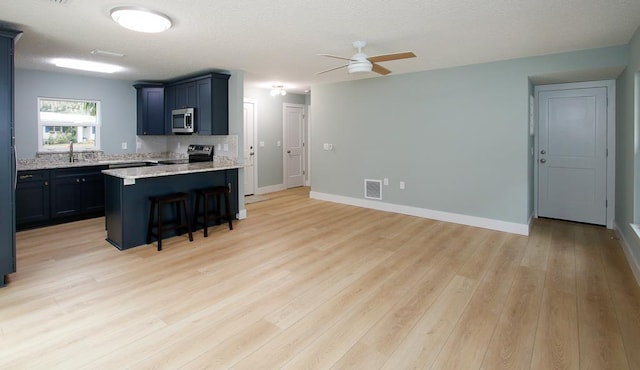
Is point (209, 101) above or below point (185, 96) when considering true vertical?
below

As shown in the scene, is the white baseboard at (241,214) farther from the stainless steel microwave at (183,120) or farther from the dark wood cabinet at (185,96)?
the dark wood cabinet at (185,96)

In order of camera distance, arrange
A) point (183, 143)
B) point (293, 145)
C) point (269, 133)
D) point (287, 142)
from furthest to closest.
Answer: point (293, 145) → point (287, 142) → point (269, 133) → point (183, 143)

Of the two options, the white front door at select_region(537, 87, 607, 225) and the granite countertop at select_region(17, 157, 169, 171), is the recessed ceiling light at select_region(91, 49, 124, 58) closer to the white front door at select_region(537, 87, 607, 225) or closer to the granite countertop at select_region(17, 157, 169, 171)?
the granite countertop at select_region(17, 157, 169, 171)

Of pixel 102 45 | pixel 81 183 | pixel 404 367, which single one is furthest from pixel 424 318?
pixel 81 183

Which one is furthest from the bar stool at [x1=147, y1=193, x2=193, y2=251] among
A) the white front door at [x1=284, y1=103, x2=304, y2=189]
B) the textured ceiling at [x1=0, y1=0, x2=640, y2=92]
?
the white front door at [x1=284, y1=103, x2=304, y2=189]

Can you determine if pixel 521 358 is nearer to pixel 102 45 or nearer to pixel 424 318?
pixel 424 318

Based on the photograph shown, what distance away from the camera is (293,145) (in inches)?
338

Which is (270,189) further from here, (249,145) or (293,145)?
(293,145)

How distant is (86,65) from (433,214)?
5720 millimetres

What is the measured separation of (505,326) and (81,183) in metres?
6.01

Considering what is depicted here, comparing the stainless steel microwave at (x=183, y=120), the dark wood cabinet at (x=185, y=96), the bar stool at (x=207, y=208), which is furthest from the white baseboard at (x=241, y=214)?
the dark wood cabinet at (x=185, y=96)

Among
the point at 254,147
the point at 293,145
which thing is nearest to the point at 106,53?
the point at 254,147

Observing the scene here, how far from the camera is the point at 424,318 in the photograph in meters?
2.48

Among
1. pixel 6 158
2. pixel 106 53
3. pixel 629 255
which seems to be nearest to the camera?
pixel 6 158
